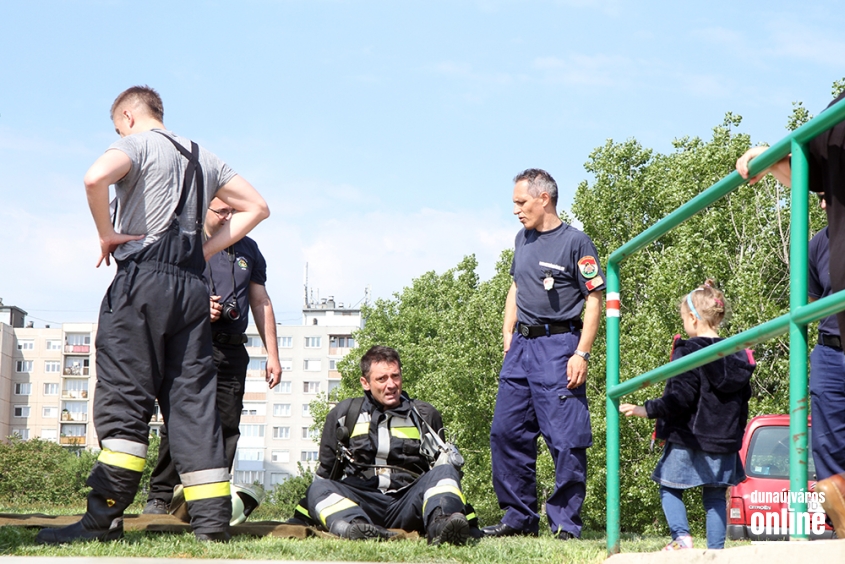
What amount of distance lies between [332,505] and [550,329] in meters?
1.88

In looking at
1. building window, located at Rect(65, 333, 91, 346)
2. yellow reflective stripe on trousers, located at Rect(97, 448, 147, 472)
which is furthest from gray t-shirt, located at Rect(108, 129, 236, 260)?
building window, located at Rect(65, 333, 91, 346)

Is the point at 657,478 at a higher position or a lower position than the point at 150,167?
lower

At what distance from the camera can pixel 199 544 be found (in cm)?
447

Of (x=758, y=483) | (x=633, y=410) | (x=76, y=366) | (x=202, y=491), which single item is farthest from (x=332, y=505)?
(x=76, y=366)

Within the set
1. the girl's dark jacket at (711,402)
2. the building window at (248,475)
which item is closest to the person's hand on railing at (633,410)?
the girl's dark jacket at (711,402)

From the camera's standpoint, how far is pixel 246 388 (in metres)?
109

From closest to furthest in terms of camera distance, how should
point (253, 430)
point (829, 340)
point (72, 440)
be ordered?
1. point (829, 340)
2. point (72, 440)
3. point (253, 430)

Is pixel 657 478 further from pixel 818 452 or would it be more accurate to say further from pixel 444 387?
pixel 444 387

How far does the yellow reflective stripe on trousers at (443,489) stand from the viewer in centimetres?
543

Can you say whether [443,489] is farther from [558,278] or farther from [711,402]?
[558,278]

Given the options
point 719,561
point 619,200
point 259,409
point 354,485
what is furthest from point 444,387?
point 259,409

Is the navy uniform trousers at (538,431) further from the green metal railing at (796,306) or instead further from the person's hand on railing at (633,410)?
the green metal railing at (796,306)

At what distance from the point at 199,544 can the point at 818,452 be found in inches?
104

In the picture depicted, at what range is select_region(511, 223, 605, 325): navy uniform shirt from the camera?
258 inches
